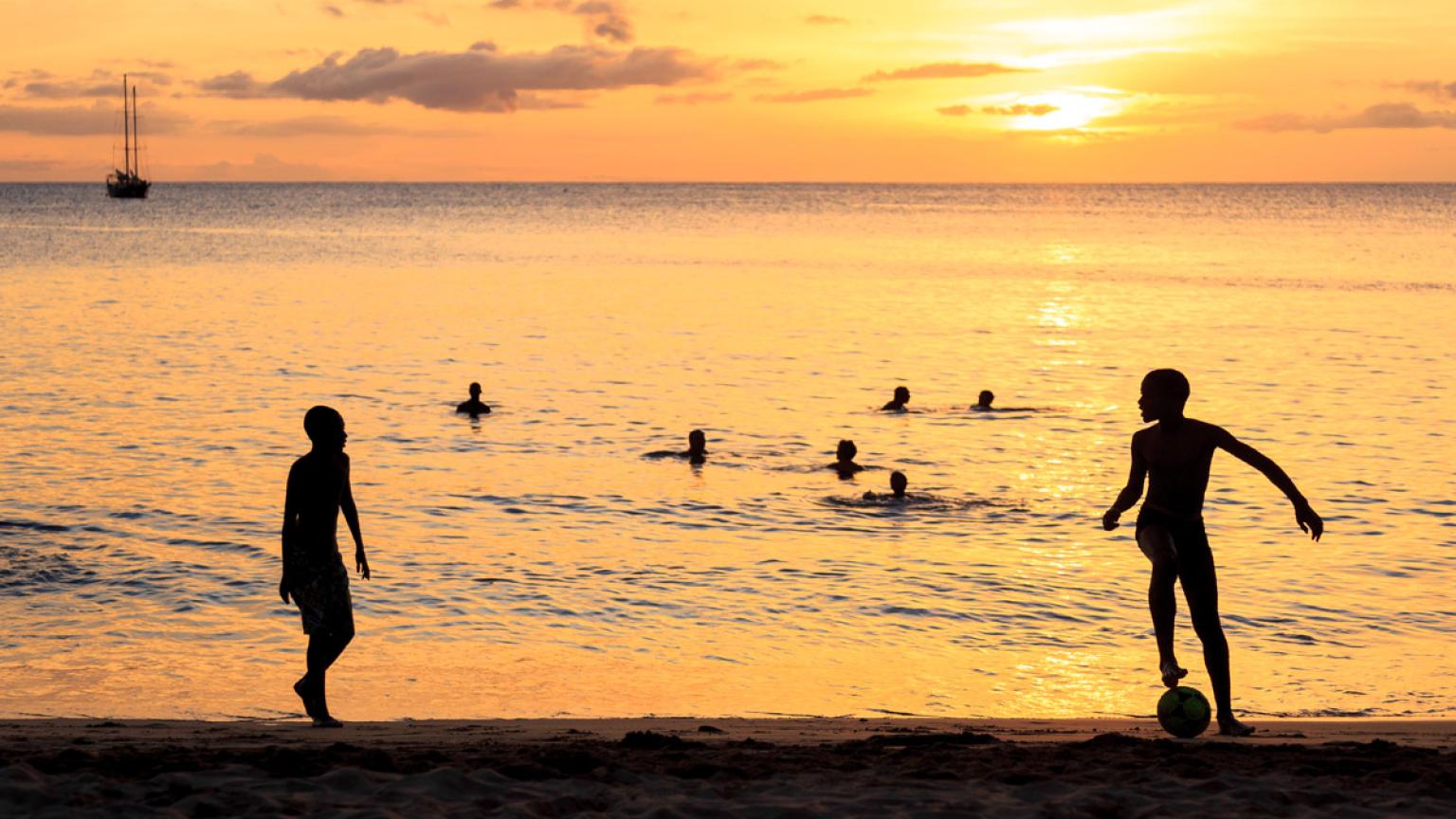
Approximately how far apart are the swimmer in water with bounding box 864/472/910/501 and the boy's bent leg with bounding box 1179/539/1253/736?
35.5 feet

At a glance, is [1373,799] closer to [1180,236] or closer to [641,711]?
[641,711]

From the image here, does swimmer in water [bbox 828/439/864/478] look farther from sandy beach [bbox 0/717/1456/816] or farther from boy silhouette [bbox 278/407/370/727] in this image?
boy silhouette [bbox 278/407/370/727]

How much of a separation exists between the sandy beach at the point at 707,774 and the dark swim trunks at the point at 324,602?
0.66 m

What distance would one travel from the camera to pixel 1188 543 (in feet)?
29.5

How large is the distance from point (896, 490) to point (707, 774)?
12.7 m

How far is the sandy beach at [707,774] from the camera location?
7281 millimetres

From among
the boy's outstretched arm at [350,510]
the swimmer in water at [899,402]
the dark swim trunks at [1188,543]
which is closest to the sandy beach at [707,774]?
the dark swim trunks at [1188,543]

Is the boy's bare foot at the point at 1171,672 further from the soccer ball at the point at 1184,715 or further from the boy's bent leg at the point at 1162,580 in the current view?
the soccer ball at the point at 1184,715

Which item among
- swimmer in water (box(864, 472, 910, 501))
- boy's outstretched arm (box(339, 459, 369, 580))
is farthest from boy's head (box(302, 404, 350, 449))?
swimmer in water (box(864, 472, 910, 501))

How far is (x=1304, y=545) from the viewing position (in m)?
17.7

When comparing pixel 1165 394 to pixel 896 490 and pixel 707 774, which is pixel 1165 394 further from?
pixel 896 490

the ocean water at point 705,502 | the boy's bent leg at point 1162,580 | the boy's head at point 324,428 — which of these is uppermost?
the boy's head at point 324,428

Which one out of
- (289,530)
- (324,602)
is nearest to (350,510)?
(289,530)

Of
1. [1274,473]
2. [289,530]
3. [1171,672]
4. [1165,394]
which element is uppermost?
[1165,394]
